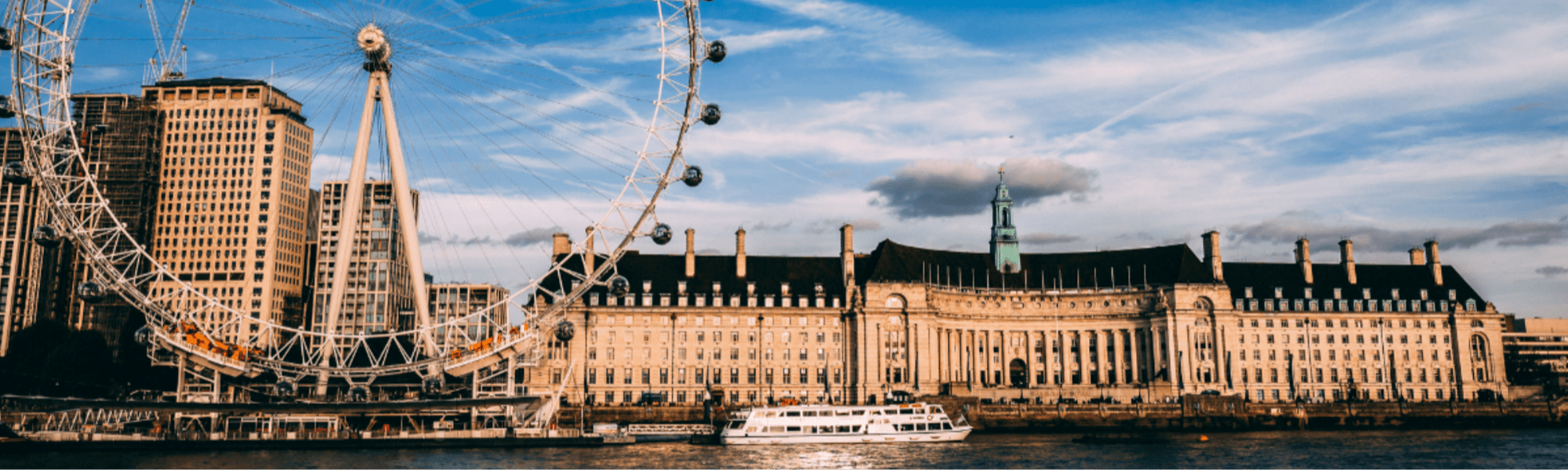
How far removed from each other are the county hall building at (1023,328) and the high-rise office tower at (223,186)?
6503 centimetres

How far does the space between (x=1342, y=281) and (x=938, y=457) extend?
85.5 metres

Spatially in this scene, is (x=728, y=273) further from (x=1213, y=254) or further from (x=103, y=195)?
(x=103, y=195)

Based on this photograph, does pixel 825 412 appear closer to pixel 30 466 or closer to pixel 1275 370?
pixel 30 466

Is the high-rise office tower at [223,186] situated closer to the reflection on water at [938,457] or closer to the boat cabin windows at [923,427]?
the reflection on water at [938,457]

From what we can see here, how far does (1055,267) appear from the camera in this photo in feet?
490

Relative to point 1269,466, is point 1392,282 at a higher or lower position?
higher

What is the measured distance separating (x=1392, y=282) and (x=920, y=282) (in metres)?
58.4

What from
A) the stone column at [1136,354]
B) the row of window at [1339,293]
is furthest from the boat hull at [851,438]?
the row of window at [1339,293]

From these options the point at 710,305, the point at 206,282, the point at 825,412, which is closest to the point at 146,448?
the point at 825,412

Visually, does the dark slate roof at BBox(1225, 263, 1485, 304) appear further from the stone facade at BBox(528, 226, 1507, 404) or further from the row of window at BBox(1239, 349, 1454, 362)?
the row of window at BBox(1239, 349, 1454, 362)

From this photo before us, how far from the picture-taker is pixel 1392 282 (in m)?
145

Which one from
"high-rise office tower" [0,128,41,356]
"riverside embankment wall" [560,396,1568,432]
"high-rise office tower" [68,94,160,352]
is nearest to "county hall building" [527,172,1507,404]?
"riverside embankment wall" [560,396,1568,432]

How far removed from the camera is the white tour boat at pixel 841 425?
95.8 m

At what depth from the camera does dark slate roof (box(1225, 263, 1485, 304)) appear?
144 metres
